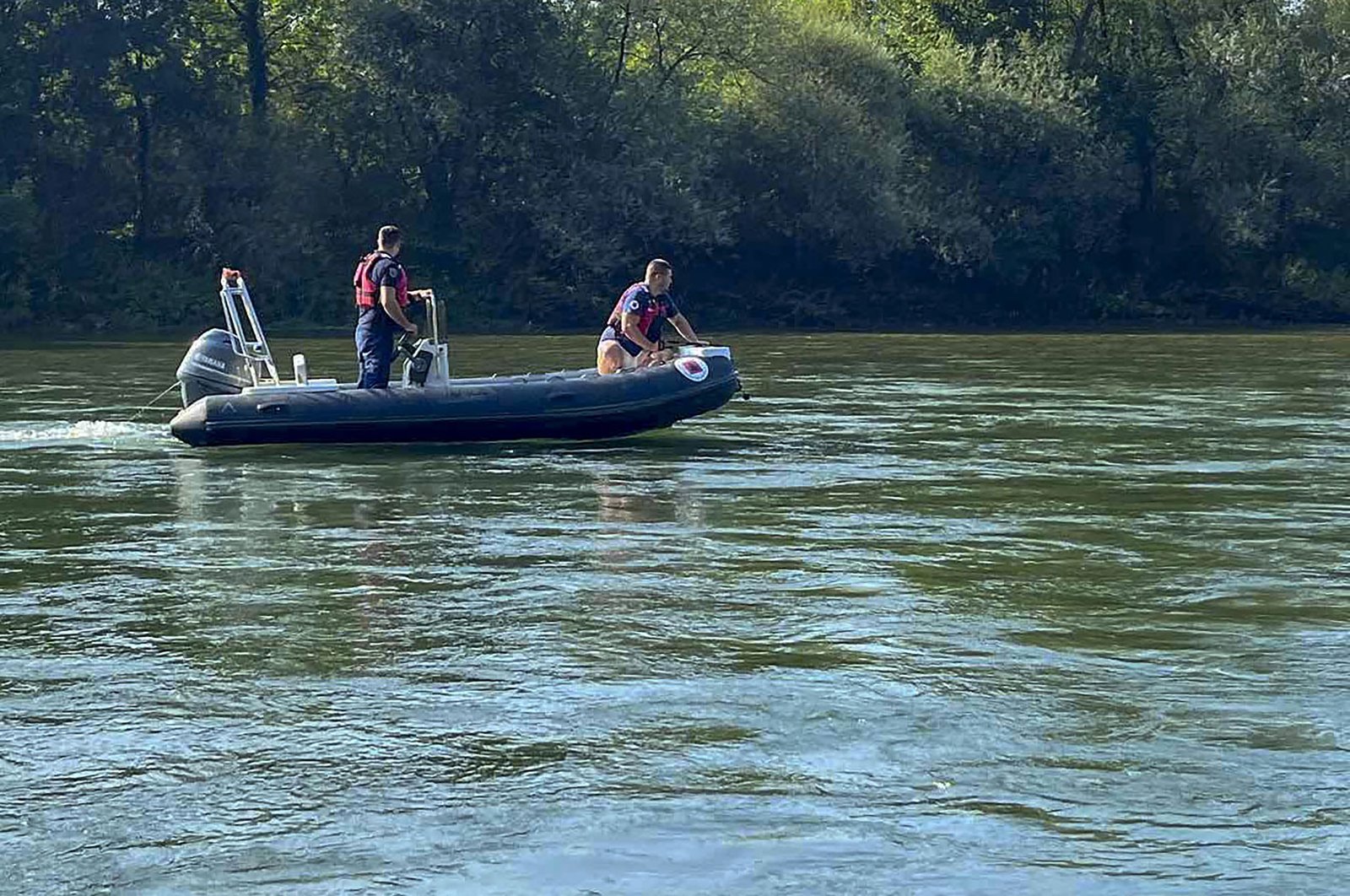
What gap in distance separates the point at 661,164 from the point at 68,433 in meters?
23.5

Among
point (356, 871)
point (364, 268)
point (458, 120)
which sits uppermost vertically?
point (458, 120)

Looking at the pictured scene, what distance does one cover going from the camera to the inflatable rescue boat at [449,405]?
47.2 ft

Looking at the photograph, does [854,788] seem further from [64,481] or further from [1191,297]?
[1191,297]

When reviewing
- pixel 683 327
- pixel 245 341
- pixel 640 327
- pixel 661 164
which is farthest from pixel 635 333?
pixel 661 164

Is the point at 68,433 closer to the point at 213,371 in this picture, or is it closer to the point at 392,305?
the point at 213,371

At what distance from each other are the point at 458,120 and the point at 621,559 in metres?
29.7

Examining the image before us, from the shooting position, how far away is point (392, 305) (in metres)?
14.5

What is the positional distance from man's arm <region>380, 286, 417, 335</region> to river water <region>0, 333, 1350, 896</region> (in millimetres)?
929

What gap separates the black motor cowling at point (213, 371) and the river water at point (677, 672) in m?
0.57

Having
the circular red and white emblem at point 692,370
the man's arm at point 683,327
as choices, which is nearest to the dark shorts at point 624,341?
the man's arm at point 683,327

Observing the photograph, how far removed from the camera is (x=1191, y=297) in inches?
1661

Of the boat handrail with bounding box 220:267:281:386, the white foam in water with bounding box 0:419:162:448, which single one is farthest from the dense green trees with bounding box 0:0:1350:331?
the boat handrail with bounding box 220:267:281:386

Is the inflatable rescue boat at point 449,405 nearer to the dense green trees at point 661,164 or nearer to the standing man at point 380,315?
the standing man at point 380,315

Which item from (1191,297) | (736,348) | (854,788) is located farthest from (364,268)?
(1191,297)
